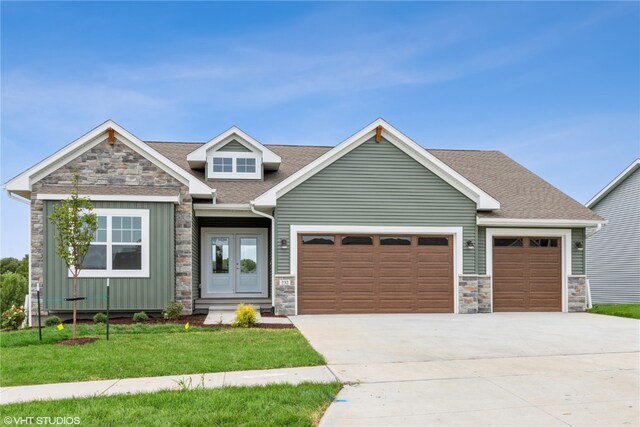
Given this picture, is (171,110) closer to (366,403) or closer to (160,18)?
(160,18)

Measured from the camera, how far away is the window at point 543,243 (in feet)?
55.2

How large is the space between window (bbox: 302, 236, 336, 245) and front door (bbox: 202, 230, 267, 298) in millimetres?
2751

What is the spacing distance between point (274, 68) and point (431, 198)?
6.31 m

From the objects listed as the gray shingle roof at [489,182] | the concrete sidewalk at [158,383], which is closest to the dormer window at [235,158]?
the gray shingle roof at [489,182]

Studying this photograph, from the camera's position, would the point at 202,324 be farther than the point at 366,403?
Yes

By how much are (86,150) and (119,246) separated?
2890mm

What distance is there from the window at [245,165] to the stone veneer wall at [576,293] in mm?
10693

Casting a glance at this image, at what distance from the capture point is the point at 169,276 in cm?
1430

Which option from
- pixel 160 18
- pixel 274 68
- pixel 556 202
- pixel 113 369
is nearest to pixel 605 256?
pixel 556 202

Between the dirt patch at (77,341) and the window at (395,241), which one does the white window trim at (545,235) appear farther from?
the dirt patch at (77,341)

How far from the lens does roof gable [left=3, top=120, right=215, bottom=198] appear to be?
14.2 meters

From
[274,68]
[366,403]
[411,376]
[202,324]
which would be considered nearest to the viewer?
[366,403]

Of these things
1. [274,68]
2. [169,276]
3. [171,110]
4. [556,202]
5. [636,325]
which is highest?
[274,68]

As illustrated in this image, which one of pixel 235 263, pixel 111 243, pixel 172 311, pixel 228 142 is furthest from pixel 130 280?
pixel 228 142
